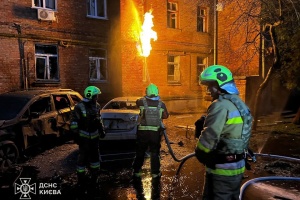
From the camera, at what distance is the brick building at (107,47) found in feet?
38.9

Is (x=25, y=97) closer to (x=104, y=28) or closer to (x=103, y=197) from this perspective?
(x=103, y=197)

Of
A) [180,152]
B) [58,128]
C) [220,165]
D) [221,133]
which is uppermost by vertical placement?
[221,133]

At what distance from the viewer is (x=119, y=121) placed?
6676mm

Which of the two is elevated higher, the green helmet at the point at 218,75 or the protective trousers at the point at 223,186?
the green helmet at the point at 218,75

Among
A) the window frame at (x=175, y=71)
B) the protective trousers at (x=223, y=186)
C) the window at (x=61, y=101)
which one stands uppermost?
the window frame at (x=175, y=71)

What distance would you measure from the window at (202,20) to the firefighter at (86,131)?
15208 mm

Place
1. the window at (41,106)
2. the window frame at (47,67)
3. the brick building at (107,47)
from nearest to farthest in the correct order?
the window at (41,106)
the brick building at (107,47)
the window frame at (47,67)

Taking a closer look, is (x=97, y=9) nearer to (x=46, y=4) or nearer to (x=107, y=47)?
(x=107, y=47)

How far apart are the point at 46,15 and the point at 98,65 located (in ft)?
11.8

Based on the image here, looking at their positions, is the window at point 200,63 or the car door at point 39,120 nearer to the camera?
the car door at point 39,120

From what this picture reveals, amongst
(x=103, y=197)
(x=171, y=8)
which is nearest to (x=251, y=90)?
(x=171, y=8)

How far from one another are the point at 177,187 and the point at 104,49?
1103cm

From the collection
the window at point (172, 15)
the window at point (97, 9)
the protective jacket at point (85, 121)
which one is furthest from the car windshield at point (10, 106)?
the window at point (172, 15)

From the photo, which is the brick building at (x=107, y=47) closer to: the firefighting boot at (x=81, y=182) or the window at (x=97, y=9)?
the window at (x=97, y=9)
